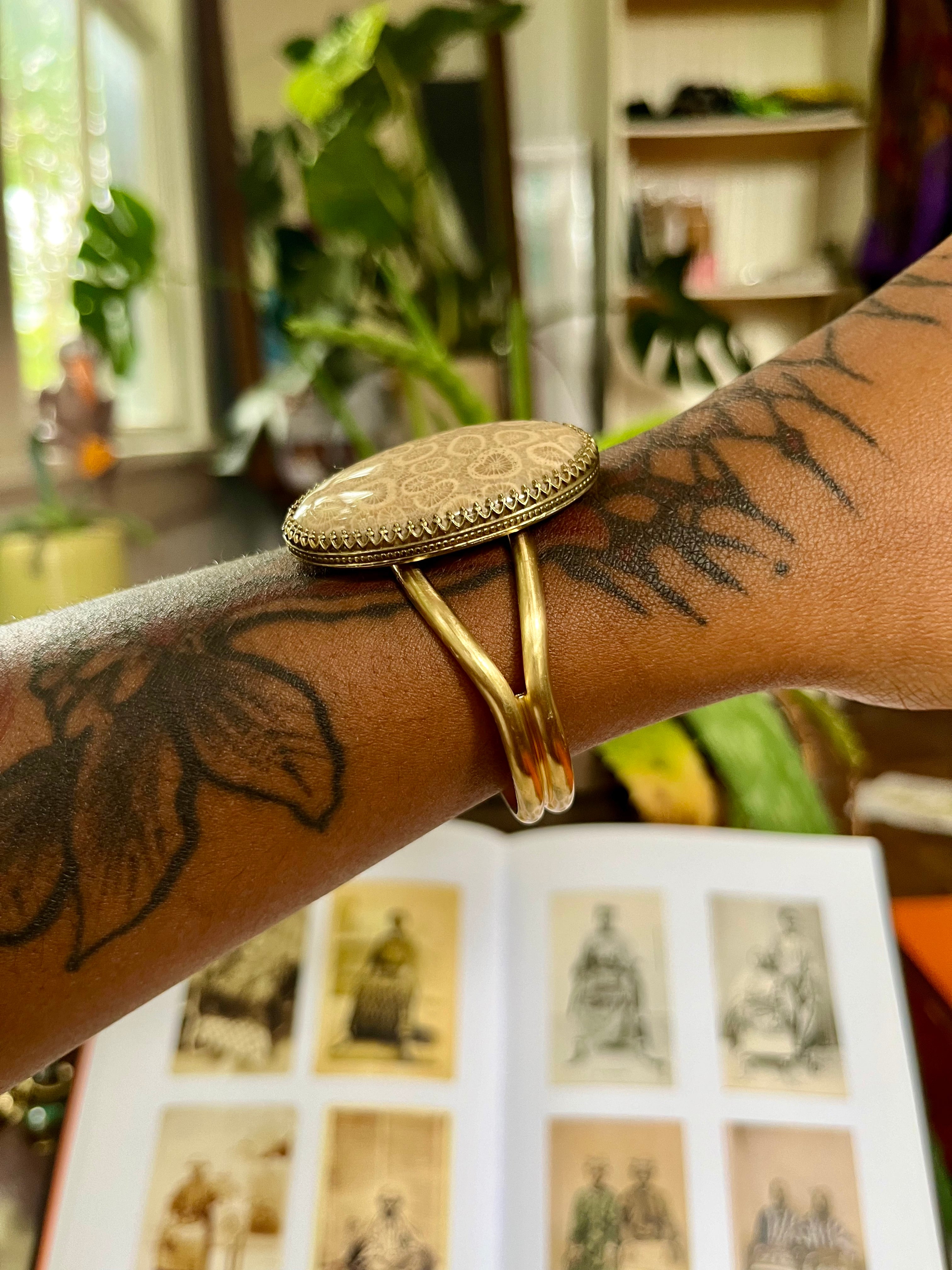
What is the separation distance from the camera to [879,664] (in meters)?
0.36

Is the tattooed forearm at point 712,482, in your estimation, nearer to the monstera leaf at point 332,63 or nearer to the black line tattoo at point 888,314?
the black line tattoo at point 888,314

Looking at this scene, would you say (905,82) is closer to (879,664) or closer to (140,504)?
(140,504)

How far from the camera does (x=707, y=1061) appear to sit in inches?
18.3

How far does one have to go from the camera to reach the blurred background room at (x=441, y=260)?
2.30 ft

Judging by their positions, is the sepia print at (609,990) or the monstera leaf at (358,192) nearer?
the sepia print at (609,990)

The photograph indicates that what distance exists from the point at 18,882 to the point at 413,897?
11.0 inches

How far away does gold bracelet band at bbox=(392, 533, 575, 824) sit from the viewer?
0.30 meters

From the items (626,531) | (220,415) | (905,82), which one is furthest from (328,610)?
(905,82)

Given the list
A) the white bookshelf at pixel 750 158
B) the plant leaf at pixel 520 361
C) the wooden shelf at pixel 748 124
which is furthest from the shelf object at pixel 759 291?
the plant leaf at pixel 520 361

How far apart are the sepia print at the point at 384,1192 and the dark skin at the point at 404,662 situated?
7.9 inches

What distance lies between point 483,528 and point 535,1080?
30 cm

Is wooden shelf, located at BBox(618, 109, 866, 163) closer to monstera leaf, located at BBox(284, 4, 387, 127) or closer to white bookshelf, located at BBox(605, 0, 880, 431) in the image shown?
white bookshelf, located at BBox(605, 0, 880, 431)

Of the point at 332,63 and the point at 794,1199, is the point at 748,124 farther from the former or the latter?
the point at 794,1199

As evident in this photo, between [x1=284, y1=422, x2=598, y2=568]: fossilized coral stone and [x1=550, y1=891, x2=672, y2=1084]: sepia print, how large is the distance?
28cm
